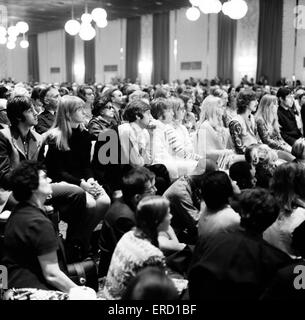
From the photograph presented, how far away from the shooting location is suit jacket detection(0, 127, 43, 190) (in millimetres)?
3137

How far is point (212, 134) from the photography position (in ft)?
15.0

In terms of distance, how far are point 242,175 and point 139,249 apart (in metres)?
1.79

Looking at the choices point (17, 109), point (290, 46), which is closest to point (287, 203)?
point (17, 109)

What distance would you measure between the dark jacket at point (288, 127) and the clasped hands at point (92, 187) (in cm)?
304

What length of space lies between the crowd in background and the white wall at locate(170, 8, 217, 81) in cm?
1068

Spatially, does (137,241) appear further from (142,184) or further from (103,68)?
(103,68)

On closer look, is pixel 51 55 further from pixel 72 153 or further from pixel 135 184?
pixel 135 184

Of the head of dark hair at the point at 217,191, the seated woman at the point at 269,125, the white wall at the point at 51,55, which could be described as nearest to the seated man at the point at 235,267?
the head of dark hair at the point at 217,191

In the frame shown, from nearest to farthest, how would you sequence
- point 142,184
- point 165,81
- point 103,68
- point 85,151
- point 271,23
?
point 142,184 < point 85,151 < point 271,23 < point 165,81 < point 103,68

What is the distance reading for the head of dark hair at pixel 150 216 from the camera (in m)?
2.21
